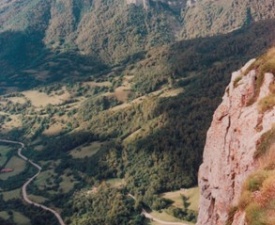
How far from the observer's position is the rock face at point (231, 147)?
4769cm

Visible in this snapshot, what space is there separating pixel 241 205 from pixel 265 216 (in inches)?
225

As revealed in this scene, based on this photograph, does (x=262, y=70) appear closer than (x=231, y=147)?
No

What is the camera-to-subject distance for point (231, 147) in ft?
179

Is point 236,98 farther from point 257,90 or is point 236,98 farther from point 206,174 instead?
point 206,174

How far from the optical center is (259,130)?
47.8 metres

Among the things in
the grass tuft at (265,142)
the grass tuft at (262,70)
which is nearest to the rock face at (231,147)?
the grass tuft at (262,70)

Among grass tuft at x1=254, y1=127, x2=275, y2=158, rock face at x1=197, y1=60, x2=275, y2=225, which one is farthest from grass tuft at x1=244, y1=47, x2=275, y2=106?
grass tuft at x1=254, y1=127, x2=275, y2=158

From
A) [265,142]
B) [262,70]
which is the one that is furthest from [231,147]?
[265,142]

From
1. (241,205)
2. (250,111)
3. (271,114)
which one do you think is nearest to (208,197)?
(250,111)

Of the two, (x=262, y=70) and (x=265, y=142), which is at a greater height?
(x=262, y=70)

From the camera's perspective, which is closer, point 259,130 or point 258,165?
point 258,165

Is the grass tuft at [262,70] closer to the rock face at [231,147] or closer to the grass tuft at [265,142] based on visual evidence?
the rock face at [231,147]

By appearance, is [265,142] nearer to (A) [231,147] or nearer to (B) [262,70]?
(A) [231,147]

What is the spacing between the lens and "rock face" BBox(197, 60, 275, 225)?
47.7 meters
